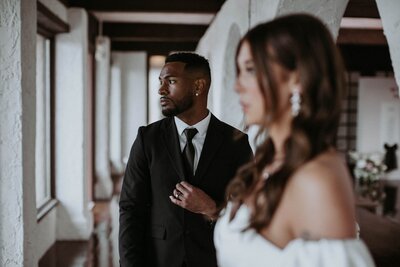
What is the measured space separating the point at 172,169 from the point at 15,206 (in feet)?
5.29

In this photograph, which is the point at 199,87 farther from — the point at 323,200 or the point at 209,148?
the point at 323,200

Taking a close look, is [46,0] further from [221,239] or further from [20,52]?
[221,239]

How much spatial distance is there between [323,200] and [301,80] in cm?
26

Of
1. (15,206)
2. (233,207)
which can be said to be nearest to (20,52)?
(15,206)

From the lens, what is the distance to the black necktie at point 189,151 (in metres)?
2.04

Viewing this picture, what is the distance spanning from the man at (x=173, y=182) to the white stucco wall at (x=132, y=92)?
356 inches

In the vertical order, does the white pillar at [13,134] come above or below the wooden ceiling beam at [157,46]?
below

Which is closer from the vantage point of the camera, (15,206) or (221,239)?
(221,239)

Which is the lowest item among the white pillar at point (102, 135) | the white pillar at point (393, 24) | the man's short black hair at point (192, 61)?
the white pillar at point (102, 135)

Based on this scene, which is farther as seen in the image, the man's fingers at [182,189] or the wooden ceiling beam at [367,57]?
the wooden ceiling beam at [367,57]

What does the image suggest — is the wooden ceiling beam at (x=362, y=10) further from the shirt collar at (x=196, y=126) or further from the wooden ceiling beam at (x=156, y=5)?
the shirt collar at (x=196, y=126)

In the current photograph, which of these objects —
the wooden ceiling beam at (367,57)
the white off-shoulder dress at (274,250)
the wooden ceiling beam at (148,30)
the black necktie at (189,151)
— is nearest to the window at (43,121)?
the wooden ceiling beam at (148,30)

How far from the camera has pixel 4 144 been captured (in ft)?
10.4

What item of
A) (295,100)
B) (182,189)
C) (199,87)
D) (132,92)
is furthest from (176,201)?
(132,92)
